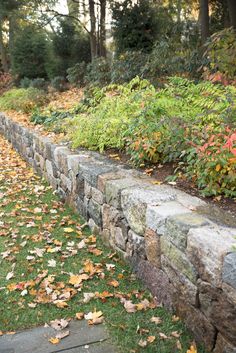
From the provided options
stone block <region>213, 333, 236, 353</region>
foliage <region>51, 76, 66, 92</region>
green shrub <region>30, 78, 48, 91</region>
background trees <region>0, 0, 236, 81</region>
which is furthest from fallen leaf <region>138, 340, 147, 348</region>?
green shrub <region>30, 78, 48, 91</region>

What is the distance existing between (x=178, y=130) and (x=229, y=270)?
1910 millimetres

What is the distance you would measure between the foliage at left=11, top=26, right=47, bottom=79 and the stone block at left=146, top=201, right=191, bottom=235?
14813 mm

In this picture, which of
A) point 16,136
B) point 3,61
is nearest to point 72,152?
point 16,136

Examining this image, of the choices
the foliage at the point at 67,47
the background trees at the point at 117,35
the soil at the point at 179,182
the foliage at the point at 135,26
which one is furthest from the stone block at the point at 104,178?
the foliage at the point at 67,47

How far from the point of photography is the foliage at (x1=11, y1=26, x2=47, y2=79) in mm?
16484

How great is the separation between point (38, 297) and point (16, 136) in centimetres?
582

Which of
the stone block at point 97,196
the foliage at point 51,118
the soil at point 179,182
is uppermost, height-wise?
the foliage at point 51,118

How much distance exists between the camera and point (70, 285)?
10.9 ft

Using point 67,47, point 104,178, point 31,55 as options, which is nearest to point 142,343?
point 104,178

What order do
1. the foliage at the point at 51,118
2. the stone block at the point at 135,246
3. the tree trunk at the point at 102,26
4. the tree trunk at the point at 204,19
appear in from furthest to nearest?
the tree trunk at the point at 102,26
the tree trunk at the point at 204,19
the foliage at the point at 51,118
the stone block at the point at 135,246

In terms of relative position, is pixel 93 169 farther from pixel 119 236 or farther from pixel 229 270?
pixel 229 270

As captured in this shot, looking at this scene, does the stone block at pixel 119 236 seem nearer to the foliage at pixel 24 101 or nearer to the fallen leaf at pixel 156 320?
the fallen leaf at pixel 156 320

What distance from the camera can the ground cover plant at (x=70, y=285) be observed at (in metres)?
2.71

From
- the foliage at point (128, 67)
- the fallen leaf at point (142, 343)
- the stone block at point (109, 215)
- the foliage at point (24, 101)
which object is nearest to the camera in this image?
the fallen leaf at point (142, 343)
